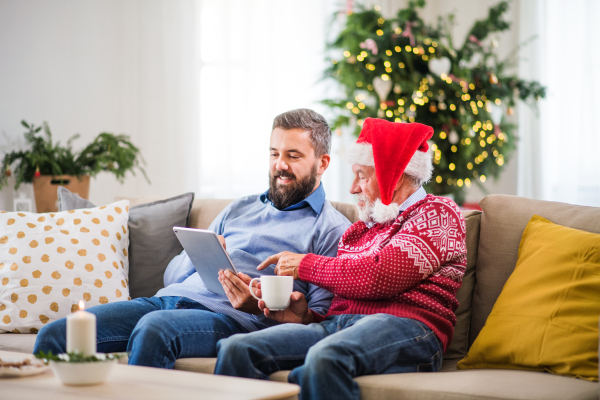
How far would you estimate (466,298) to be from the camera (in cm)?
168

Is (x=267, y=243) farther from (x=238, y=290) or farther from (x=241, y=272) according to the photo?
(x=238, y=290)

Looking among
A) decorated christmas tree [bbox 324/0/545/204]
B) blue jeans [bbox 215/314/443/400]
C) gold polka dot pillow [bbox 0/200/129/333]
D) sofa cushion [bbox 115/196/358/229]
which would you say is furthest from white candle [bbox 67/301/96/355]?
decorated christmas tree [bbox 324/0/545/204]

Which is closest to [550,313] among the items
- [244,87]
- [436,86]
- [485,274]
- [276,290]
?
[485,274]

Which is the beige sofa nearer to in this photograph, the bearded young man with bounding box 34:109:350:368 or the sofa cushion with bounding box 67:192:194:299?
the bearded young man with bounding box 34:109:350:368

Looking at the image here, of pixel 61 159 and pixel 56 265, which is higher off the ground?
pixel 61 159

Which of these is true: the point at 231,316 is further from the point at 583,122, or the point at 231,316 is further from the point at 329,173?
the point at 583,122

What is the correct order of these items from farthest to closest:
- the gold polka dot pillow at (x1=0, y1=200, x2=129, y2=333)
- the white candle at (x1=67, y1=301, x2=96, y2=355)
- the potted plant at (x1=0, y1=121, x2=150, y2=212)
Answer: the potted plant at (x1=0, y1=121, x2=150, y2=212)
the gold polka dot pillow at (x1=0, y1=200, x2=129, y2=333)
the white candle at (x1=67, y1=301, x2=96, y2=355)

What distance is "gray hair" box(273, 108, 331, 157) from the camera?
1891 millimetres

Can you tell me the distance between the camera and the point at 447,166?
347cm

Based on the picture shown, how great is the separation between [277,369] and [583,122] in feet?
11.1

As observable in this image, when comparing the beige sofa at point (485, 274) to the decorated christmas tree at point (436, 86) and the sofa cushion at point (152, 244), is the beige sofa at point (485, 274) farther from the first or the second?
the decorated christmas tree at point (436, 86)

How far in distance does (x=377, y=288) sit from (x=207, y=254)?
1.57ft

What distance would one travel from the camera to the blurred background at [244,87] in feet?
12.5

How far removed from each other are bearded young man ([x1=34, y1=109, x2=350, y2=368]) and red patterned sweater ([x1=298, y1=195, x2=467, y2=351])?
0.66 ft
